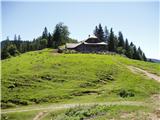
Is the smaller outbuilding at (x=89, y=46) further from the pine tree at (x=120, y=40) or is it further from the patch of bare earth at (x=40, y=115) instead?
the patch of bare earth at (x=40, y=115)

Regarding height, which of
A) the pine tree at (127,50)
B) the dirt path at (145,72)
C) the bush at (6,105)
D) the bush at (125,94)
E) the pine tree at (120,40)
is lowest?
the bush at (6,105)

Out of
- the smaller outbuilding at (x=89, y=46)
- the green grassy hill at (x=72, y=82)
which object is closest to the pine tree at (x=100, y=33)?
the smaller outbuilding at (x=89, y=46)

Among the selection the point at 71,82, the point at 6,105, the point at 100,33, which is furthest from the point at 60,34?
the point at 6,105

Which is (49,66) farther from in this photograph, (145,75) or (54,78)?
(145,75)

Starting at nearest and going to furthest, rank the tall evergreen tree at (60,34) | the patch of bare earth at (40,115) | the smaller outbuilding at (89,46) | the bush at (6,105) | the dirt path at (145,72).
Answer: the patch of bare earth at (40,115) → the bush at (6,105) → the dirt path at (145,72) → the smaller outbuilding at (89,46) → the tall evergreen tree at (60,34)

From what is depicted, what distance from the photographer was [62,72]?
2308 inches

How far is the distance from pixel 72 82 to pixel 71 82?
0.58 feet

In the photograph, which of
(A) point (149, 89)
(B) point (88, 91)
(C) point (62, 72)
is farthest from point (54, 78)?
(A) point (149, 89)

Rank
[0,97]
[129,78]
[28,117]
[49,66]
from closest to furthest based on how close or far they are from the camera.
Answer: [28,117]
[0,97]
[129,78]
[49,66]

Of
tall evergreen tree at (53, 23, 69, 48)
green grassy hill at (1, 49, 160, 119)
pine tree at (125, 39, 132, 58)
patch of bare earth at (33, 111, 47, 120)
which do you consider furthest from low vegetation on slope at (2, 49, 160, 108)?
tall evergreen tree at (53, 23, 69, 48)

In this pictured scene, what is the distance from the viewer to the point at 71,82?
52.6m

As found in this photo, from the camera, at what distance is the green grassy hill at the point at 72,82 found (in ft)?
145

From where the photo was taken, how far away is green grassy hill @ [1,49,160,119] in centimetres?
4416

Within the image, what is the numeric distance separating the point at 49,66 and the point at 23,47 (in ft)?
251
